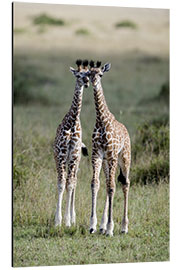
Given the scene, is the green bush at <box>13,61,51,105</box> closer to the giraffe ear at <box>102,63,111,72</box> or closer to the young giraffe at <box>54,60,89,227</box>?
the young giraffe at <box>54,60,89,227</box>

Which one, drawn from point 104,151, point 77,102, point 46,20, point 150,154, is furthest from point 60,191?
point 46,20

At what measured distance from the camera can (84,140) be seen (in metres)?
7.65

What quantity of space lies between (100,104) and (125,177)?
0.96m

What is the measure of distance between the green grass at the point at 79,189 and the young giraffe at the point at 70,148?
274 mm

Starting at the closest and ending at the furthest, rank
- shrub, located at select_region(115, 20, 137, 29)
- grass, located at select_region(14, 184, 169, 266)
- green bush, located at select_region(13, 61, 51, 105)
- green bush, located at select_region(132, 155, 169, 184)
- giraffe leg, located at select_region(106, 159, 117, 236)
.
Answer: grass, located at select_region(14, 184, 169, 266) → giraffe leg, located at select_region(106, 159, 117, 236) → shrub, located at select_region(115, 20, 137, 29) → green bush, located at select_region(132, 155, 169, 184) → green bush, located at select_region(13, 61, 51, 105)

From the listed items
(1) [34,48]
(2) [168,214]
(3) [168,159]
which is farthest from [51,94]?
(2) [168,214]

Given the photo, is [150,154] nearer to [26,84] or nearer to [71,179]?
[71,179]

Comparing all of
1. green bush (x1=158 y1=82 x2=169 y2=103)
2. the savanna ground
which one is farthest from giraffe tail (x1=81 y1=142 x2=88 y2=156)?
green bush (x1=158 y1=82 x2=169 y2=103)

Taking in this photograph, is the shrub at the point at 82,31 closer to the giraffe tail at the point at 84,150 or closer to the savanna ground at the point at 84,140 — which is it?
the savanna ground at the point at 84,140

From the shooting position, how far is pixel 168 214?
7.89 m

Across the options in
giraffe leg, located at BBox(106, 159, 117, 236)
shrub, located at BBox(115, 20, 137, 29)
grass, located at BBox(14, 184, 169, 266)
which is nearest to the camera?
grass, located at BBox(14, 184, 169, 266)

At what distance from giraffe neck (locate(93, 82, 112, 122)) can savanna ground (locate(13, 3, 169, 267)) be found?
513 millimetres

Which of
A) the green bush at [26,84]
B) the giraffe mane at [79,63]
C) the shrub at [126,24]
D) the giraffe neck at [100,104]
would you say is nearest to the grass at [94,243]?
the giraffe neck at [100,104]

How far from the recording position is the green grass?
281 inches
